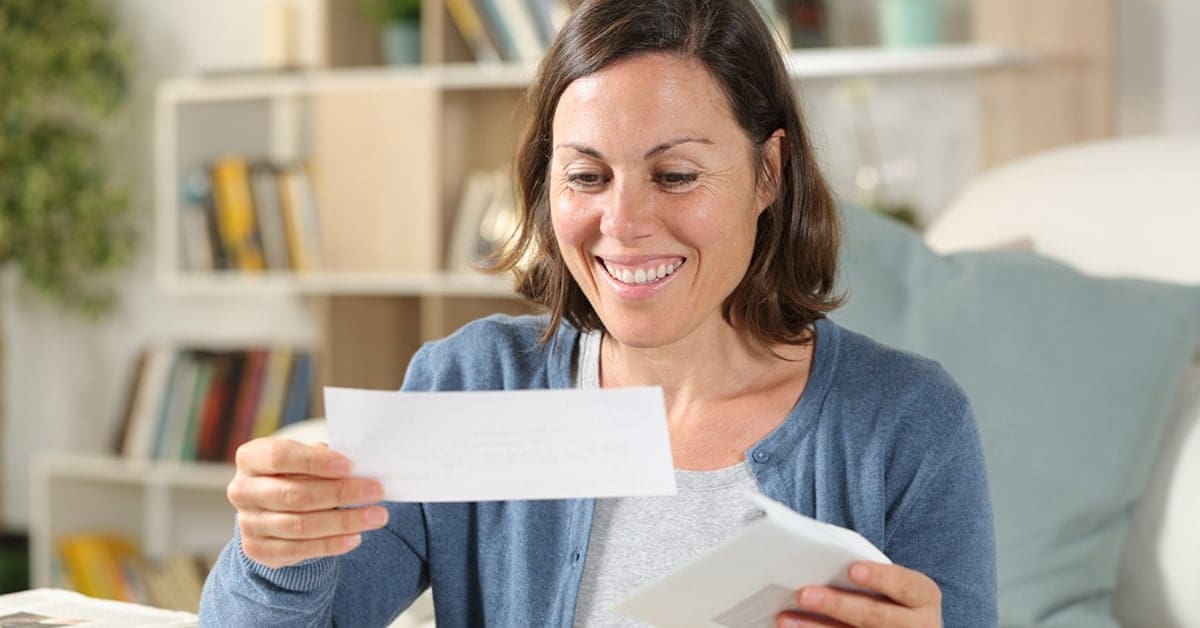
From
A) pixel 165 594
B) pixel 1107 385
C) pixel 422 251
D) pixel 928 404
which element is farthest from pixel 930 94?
pixel 165 594

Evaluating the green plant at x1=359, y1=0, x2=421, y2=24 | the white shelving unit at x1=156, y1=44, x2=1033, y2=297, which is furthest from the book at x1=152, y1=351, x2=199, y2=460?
the green plant at x1=359, y1=0, x2=421, y2=24

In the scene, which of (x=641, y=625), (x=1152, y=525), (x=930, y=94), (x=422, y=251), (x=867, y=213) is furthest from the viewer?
(x=422, y=251)

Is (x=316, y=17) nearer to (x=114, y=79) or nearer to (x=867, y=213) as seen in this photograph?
(x=114, y=79)

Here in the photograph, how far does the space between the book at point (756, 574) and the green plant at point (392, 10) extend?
7.89 feet

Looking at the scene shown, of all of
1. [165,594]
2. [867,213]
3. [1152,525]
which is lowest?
[165,594]

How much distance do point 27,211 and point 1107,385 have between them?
2.74m

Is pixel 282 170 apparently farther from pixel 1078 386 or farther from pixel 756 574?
pixel 756 574

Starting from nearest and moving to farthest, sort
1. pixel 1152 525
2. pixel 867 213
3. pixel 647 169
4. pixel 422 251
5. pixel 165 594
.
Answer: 1. pixel 647 169
2. pixel 1152 525
3. pixel 867 213
4. pixel 422 251
5. pixel 165 594

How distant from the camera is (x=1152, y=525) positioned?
174 centimetres

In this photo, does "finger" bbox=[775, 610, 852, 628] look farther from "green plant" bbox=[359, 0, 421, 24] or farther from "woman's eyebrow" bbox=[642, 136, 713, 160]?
"green plant" bbox=[359, 0, 421, 24]

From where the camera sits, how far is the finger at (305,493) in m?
1.14

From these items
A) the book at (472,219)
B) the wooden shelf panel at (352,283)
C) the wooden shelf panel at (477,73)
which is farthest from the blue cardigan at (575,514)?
the book at (472,219)

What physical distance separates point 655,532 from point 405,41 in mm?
2159

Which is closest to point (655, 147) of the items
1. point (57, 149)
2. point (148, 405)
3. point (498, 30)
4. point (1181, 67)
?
point (1181, 67)
